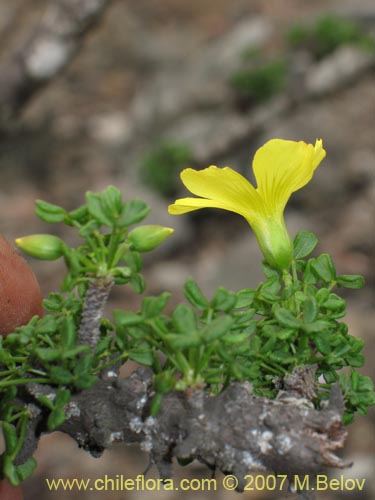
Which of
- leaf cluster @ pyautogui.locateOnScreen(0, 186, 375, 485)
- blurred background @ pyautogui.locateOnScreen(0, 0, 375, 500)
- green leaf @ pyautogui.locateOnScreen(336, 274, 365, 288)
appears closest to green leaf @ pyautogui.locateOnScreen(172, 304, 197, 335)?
leaf cluster @ pyautogui.locateOnScreen(0, 186, 375, 485)

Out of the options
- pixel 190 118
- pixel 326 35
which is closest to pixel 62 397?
pixel 190 118

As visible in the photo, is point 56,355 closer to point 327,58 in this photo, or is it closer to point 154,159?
point 154,159

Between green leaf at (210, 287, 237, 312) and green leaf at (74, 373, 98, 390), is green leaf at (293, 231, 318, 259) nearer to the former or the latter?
green leaf at (210, 287, 237, 312)

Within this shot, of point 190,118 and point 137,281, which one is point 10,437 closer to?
point 137,281

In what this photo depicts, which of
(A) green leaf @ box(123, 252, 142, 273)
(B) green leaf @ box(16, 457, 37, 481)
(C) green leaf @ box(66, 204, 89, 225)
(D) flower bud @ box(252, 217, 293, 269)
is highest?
(D) flower bud @ box(252, 217, 293, 269)

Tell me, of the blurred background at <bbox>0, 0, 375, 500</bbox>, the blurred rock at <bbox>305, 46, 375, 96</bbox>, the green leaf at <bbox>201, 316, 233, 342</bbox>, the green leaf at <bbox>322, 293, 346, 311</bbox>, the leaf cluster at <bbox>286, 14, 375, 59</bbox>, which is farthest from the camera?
the leaf cluster at <bbox>286, 14, 375, 59</bbox>

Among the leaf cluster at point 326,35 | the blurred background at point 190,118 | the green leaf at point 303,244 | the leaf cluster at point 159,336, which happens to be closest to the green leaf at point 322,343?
the leaf cluster at point 159,336
